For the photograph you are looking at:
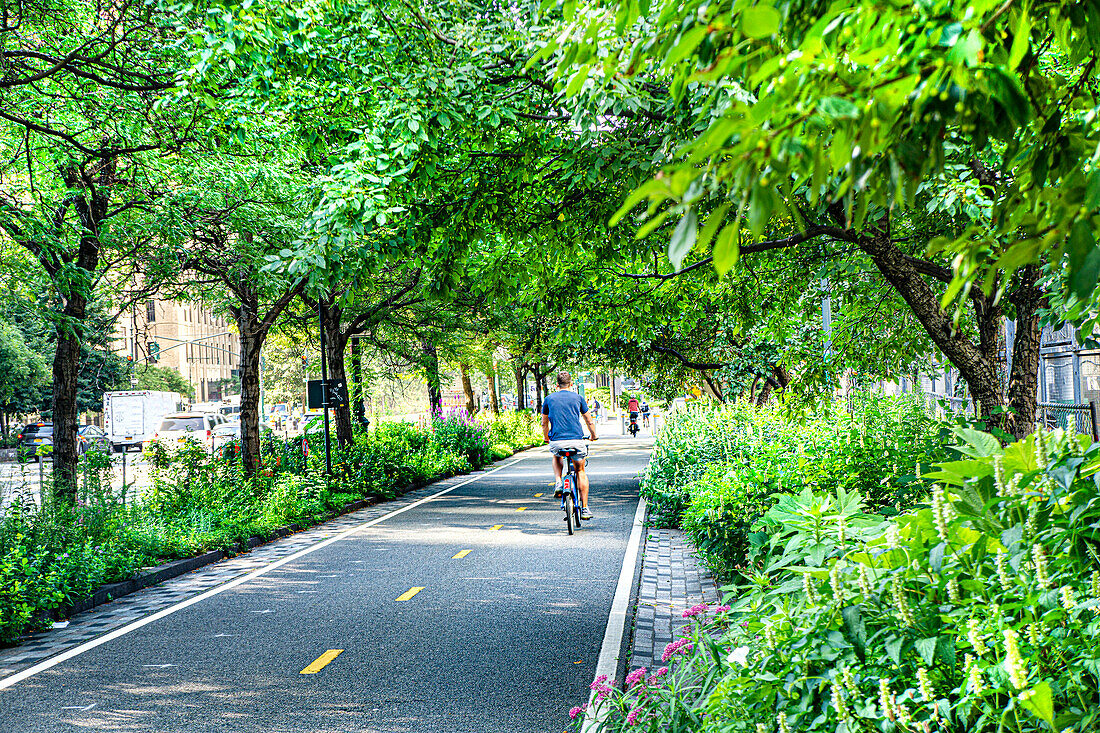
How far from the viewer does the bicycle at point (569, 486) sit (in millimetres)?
12273

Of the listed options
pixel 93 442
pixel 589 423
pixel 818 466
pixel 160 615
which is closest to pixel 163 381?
pixel 93 442

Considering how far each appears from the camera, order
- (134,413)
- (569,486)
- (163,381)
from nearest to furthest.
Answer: (569,486) < (134,413) < (163,381)

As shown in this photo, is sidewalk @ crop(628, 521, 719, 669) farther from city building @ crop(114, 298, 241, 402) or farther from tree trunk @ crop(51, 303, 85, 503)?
city building @ crop(114, 298, 241, 402)

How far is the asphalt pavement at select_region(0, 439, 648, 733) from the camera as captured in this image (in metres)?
5.15

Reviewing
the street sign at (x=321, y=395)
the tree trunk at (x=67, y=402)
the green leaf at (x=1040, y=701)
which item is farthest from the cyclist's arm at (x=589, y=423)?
the green leaf at (x=1040, y=701)

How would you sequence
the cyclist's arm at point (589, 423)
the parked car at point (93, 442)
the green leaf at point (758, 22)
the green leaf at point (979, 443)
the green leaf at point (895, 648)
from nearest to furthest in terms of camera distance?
the green leaf at point (758, 22) → the green leaf at point (895, 648) → the green leaf at point (979, 443) → the cyclist's arm at point (589, 423) → the parked car at point (93, 442)

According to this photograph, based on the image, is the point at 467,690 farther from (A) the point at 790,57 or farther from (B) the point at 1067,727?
(A) the point at 790,57

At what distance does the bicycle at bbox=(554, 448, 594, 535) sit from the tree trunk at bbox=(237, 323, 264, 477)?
7096mm

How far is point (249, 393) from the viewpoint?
1711 centimetres

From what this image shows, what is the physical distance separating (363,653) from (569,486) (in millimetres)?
6312

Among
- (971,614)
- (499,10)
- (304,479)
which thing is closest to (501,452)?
(304,479)

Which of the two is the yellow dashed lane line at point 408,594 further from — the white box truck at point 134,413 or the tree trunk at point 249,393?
the white box truck at point 134,413

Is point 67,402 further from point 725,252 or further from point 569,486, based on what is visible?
point 725,252

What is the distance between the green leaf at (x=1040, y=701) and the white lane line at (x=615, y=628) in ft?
6.70
